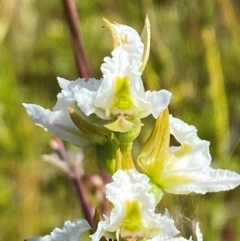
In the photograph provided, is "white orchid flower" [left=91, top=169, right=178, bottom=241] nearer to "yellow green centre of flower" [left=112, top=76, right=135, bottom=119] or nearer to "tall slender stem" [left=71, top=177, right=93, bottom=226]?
"yellow green centre of flower" [left=112, top=76, right=135, bottom=119]

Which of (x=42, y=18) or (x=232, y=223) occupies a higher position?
(x=42, y=18)

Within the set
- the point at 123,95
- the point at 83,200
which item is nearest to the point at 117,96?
the point at 123,95

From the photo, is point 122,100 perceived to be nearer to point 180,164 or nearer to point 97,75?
point 180,164

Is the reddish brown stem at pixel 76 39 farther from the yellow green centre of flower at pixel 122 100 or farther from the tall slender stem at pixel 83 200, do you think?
the yellow green centre of flower at pixel 122 100

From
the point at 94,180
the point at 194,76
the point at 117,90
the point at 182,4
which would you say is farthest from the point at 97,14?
the point at 117,90

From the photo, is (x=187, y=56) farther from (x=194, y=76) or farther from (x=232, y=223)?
(x=232, y=223)

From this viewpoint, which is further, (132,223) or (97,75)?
(97,75)
